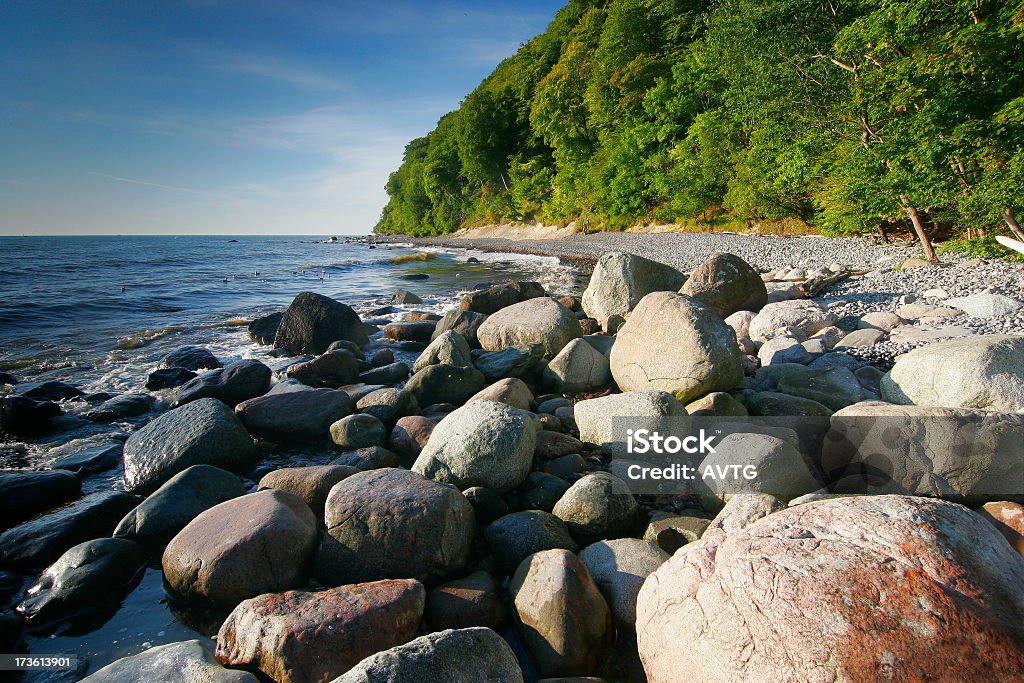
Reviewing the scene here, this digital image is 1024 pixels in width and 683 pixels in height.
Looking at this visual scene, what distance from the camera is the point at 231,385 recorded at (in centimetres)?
715

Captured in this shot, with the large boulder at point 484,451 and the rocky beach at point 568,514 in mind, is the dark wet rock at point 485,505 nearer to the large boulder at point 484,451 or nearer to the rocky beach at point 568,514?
the rocky beach at point 568,514

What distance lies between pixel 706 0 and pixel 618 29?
17.1 feet

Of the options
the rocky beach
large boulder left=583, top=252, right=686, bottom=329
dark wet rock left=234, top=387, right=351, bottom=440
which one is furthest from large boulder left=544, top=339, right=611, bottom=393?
dark wet rock left=234, top=387, right=351, bottom=440

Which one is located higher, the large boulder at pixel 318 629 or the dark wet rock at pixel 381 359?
the dark wet rock at pixel 381 359

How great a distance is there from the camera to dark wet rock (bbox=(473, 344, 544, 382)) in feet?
A: 23.6

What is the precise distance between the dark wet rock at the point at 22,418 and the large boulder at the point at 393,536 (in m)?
5.65

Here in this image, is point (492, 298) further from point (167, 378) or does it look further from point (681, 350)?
point (681, 350)

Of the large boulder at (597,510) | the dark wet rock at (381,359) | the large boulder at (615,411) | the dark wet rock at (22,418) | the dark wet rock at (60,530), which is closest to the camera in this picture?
the large boulder at (597,510)

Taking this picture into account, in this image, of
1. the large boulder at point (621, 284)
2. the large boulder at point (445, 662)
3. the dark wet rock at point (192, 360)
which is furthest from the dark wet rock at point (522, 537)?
the dark wet rock at point (192, 360)

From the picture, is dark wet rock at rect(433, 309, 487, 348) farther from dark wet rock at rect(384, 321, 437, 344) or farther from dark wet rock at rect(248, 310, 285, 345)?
dark wet rock at rect(248, 310, 285, 345)

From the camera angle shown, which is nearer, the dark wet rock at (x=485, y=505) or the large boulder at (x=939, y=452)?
the large boulder at (x=939, y=452)

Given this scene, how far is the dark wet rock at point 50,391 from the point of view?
7.55m

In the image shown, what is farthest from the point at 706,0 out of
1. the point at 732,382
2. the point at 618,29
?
the point at 732,382

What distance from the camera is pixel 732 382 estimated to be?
523 cm
